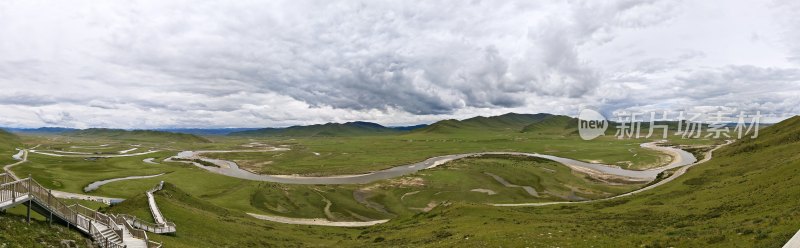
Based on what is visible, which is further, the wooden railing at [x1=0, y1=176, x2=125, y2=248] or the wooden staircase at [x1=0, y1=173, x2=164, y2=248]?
the wooden staircase at [x1=0, y1=173, x2=164, y2=248]

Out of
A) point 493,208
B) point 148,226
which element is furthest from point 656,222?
point 148,226

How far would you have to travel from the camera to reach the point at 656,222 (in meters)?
46.8

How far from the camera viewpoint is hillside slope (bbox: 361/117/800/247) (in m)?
28.4

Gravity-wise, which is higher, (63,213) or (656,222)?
(63,213)

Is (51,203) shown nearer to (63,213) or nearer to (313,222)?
(63,213)

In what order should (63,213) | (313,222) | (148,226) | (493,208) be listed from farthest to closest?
1. (313,222)
2. (493,208)
3. (148,226)
4. (63,213)

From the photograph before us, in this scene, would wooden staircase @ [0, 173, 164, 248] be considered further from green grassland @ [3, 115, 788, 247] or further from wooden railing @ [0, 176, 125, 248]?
green grassland @ [3, 115, 788, 247]

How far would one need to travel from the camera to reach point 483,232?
45.5m

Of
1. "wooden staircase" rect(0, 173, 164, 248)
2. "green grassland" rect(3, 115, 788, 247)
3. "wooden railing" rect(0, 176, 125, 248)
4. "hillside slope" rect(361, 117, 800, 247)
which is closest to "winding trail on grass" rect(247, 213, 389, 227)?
"green grassland" rect(3, 115, 788, 247)

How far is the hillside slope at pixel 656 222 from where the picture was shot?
93.1 feet

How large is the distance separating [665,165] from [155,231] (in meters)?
193

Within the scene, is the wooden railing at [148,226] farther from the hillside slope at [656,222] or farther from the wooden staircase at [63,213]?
the hillside slope at [656,222]

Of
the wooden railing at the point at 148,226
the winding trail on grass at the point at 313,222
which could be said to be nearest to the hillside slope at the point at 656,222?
the winding trail on grass at the point at 313,222

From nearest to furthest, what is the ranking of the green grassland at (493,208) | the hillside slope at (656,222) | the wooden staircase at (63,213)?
the wooden staircase at (63,213), the hillside slope at (656,222), the green grassland at (493,208)
